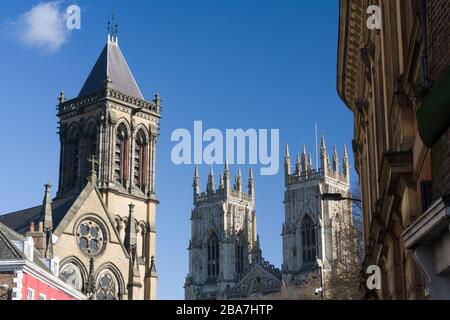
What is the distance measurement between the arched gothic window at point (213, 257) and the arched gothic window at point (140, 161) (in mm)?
64434

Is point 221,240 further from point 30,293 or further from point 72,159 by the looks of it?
point 30,293

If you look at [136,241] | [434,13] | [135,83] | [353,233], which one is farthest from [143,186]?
[434,13]

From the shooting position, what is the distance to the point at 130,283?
2653 inches

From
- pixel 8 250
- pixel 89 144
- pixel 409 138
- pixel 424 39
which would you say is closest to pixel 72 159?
pixel 89 144

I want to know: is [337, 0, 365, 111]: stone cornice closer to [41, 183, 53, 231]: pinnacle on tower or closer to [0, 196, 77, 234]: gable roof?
[41, 183, 53, 231]: pinnacle on tower

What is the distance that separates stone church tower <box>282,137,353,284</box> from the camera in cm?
12638

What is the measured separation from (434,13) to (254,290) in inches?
4861

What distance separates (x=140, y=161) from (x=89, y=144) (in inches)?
186

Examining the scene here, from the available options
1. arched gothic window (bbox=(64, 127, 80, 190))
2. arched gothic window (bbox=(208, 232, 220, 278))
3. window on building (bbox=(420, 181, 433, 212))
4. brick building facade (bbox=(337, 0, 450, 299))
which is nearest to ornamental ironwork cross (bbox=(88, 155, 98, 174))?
arched gothic window (bbox=(64, 127, 80, 190))

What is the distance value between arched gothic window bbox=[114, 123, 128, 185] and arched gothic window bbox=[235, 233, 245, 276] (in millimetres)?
65645

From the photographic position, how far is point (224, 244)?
142m
